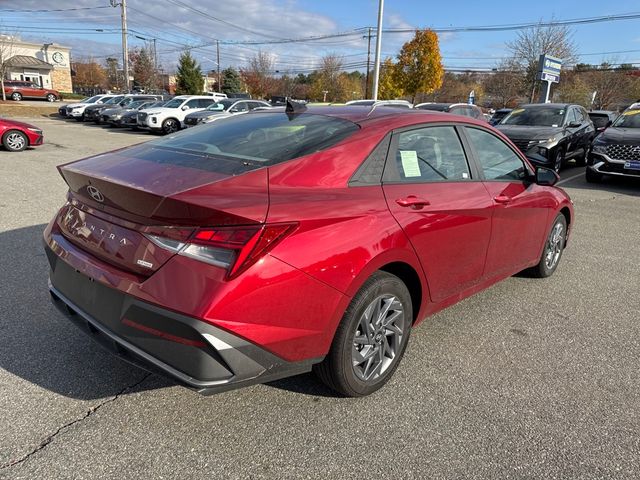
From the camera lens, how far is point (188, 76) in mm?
54625

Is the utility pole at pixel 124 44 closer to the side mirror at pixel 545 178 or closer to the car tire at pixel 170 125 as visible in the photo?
the car tire at pixel 170 125

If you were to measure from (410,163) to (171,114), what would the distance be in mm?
19950

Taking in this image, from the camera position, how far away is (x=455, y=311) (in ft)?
12.7

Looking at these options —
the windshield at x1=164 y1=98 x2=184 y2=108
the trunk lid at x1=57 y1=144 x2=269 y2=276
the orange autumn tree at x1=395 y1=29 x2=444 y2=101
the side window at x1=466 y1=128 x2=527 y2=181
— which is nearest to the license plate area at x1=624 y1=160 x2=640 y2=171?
the side window at x1=466 y1=128 x2=527 y2=181

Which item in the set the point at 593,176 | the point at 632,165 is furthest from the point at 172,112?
the point at 632,165

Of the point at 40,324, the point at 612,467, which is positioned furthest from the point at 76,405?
the point at 612,467

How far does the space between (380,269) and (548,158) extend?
32.8 feet

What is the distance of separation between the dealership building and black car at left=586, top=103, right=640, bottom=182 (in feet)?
242

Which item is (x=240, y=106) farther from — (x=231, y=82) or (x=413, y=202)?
(x=231, y=82)

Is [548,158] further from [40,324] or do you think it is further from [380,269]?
[40,324]

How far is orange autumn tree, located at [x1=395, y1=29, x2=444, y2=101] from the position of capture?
30.6 metres

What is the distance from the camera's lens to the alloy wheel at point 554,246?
459cm

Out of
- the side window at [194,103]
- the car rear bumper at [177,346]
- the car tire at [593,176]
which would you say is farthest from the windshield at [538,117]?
the side window at [194,103]

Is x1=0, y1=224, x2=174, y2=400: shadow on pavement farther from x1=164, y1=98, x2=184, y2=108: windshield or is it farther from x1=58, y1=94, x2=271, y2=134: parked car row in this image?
x1=164, y1=98, x2=184, y2=108: windshield
